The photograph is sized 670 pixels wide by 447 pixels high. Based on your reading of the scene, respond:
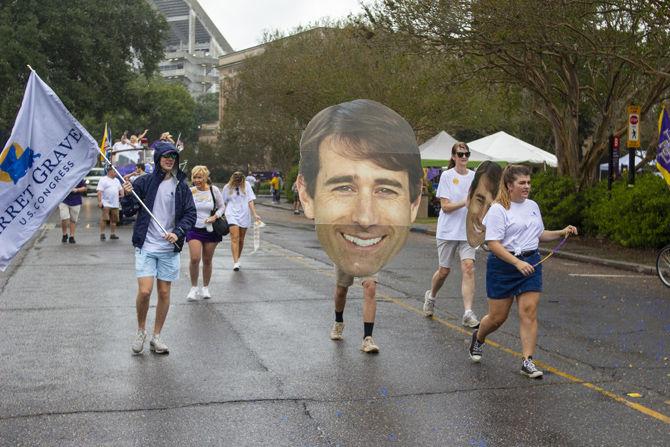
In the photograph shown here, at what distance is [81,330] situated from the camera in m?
8.69

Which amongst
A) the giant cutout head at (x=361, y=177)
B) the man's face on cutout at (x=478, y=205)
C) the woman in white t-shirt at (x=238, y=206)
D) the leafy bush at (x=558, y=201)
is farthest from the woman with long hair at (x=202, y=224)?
the leafy bush at (x=558, y=201)

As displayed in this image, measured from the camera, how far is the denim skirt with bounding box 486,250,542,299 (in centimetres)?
674

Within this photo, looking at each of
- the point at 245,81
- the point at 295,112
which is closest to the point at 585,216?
the point at 295,112

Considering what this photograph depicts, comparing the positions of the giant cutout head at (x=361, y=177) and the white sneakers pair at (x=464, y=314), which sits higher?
the giant cutout head at (x=361, y=177)

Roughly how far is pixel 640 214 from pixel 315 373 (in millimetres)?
11986

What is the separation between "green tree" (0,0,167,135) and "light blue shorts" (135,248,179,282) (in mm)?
33098

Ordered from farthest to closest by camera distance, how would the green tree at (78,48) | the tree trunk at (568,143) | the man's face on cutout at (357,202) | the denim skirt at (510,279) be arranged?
the green tree at (78,48) < the tree trunk at (568,143) < the denim skirt at (510,279) < the man's face on cutout at (357,202)

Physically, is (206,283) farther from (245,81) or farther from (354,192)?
(245,81)

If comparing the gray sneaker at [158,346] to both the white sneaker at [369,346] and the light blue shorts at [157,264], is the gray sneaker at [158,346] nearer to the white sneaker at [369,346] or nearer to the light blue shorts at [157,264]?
the light blue shorts at [157,264]

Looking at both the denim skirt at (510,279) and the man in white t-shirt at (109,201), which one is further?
the man in white t-shirt at (109,201)

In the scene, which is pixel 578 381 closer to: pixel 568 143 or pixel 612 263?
pixel 612 263

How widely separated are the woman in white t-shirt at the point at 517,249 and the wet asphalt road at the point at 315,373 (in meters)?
0.51

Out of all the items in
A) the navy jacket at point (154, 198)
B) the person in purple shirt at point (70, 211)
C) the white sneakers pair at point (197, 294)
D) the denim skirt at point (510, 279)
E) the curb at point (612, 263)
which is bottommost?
the curb at point (612, 263)

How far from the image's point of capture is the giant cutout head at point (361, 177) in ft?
5.72
